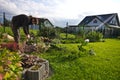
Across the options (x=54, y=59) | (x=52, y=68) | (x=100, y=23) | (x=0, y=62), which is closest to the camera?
(x=0, y=62)

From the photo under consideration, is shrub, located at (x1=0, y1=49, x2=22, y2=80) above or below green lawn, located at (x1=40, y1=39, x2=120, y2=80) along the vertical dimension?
above

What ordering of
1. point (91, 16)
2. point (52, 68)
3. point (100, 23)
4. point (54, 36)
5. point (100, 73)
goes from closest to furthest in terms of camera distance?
1. point (100, 73)
2. point (52, 68)
3. point (54, 36)
4. point (100, 23)
5. point (91, 16)

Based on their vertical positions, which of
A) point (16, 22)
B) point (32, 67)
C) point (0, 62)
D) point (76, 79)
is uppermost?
point (16, 22)

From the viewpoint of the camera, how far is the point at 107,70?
7684 mm

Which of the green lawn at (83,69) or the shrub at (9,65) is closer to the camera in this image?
the shrub at (9,65)

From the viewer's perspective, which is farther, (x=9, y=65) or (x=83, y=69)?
(x=83, y=69)

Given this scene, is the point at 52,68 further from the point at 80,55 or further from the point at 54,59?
the point at 80,55

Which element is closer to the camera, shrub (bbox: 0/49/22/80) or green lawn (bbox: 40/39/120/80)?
shrub (bbox: 0/49/22/80)

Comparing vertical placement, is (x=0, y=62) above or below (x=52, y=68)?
above

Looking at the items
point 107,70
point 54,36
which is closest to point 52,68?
point 107,70

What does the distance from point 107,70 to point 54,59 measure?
2.46 metres

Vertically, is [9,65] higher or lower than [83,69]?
higher

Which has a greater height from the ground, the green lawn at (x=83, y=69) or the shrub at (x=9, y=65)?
the shrub at (x=9, y=65)

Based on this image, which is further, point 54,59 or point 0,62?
point 54,59
